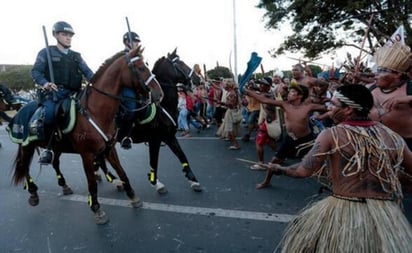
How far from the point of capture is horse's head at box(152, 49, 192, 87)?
5.21 metres

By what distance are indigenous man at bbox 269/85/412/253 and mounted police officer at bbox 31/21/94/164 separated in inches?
119

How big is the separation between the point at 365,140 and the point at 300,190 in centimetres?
300

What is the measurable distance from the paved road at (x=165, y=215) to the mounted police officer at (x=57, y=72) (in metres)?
0.86

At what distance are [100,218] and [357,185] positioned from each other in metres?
2.94

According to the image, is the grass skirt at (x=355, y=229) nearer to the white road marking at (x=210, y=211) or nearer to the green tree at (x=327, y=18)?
the white road marking at (x=210, y=211)

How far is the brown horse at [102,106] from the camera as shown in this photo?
3.90 meters

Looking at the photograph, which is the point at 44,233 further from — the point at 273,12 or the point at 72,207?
the point at 273,12

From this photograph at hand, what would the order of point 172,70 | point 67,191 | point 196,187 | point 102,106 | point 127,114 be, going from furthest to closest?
point 172,70, point 67,191, point 196,187, point 127,114, point 102,106

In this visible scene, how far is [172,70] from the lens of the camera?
5234 mm

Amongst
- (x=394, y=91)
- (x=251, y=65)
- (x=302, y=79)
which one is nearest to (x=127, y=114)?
(x=251, y=65)

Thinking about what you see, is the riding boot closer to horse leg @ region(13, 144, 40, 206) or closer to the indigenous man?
horse leg @ region(13, 144, 40, 206)

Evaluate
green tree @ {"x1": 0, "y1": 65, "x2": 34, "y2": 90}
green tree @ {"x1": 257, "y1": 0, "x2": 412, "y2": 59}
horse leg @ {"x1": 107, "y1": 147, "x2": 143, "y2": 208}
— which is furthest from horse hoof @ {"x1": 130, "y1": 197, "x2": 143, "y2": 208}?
green tree @ {"x1": 0, "y1": 65, "x2": 34, "y2": 90}

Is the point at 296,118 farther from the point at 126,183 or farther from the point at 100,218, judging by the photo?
the point at 100,218

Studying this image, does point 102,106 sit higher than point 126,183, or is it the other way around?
point 102,106
